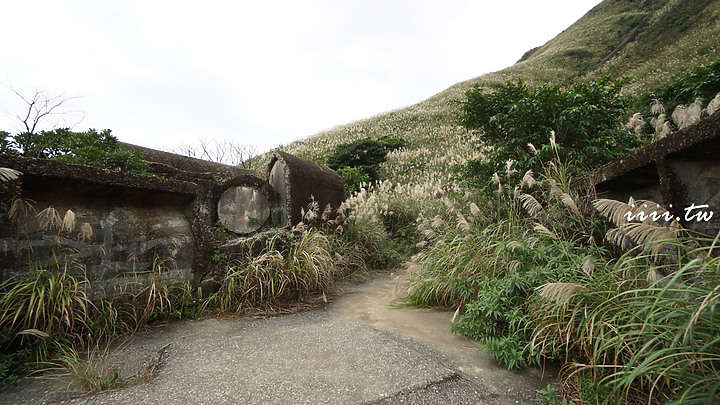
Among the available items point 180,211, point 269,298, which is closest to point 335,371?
point 269,298

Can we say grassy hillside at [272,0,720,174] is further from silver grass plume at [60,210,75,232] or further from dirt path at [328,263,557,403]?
silver grass plume at [60,210,75,232]

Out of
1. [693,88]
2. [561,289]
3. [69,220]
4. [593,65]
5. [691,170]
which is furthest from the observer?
[593,65]

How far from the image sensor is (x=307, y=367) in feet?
6.47

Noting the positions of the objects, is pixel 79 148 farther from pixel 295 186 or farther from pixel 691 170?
pixel 691 170

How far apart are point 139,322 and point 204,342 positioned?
73 centimetres

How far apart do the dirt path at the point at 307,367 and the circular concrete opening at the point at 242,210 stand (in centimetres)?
199

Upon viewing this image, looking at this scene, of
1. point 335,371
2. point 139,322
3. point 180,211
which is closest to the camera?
point 335,371

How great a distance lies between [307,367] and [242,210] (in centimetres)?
335

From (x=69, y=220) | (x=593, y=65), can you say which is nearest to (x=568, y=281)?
(x=69, y=220)

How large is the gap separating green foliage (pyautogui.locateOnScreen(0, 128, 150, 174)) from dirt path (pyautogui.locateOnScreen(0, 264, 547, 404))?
2.00m

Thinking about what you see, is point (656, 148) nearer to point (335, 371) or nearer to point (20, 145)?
point (335, 371)

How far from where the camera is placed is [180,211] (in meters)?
3.31

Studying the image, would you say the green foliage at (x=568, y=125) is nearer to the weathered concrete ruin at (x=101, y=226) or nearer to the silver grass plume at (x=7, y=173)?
the weathered concrete ruin at (x=101, y=226)

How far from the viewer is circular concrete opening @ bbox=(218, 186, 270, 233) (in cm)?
468
